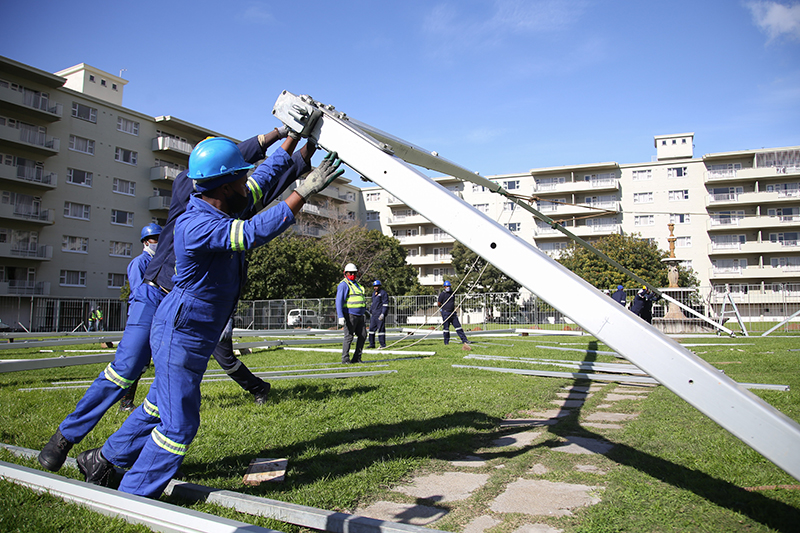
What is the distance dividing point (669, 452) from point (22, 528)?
4.08 meters

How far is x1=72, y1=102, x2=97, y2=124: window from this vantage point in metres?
39.7

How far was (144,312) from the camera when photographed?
146 inches

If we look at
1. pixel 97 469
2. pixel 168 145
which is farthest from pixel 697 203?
pixel 97 469

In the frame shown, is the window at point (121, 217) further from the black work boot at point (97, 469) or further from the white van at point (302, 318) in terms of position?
the black work boot at point (97, 469)

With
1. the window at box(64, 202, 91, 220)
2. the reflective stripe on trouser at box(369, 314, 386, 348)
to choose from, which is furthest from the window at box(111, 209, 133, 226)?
the reflective stripe on trouser at box(369, 314, 386, 348)

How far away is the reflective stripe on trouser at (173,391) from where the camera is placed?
2.56 m

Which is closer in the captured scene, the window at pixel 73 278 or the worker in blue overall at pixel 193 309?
the worker in blue overall at pixel 193 309

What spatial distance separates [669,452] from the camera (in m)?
3.66

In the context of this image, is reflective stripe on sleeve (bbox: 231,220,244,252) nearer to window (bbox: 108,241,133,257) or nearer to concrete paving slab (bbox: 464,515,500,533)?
concrete paving slab (bbox: 464,515,500,533)

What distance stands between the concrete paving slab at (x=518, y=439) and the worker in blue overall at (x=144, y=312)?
2688 mm

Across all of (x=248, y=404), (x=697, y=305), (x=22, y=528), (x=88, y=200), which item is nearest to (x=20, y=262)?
(x=88, y=200)

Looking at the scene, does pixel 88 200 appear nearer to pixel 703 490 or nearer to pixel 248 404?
pixel 248 404

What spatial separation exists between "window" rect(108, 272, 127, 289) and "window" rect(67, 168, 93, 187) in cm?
774

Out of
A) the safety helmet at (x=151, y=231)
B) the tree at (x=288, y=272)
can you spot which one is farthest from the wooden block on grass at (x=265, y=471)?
the tree at (x=288, y=272)
